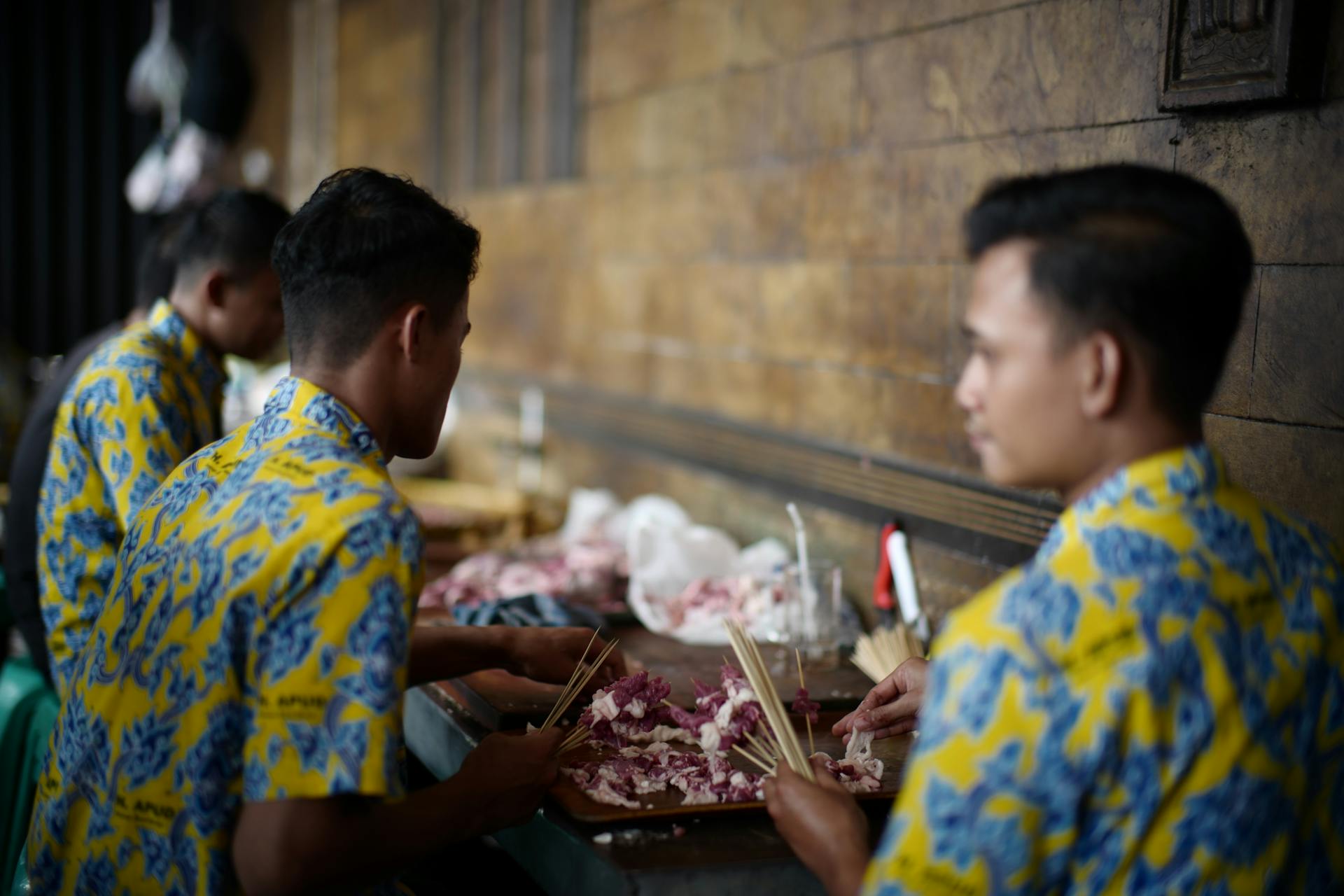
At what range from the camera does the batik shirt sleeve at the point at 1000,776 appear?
1062mm

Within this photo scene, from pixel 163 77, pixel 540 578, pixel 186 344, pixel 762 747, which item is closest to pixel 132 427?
pixel 186 344

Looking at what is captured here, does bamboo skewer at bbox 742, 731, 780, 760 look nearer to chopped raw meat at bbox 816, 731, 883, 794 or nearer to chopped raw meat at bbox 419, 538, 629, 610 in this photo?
chopped raw meat at bbox 816, 731, 883, 794

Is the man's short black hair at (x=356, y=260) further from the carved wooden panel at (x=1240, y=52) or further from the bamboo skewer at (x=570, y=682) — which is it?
the carved wooden panel at (x=1240, y=52)

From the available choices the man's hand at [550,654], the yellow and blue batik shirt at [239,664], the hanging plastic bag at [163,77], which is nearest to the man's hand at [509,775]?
the yellow and blue batik shirt at [239,664]

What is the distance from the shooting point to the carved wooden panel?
1.89 meters

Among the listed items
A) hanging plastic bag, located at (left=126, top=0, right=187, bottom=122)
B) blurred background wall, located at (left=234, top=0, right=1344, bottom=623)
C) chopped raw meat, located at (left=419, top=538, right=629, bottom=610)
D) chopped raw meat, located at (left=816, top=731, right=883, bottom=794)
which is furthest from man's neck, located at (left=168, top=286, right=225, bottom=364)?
hanging plastic bag, located at (left=126, top=0, right=187, bottom=122)

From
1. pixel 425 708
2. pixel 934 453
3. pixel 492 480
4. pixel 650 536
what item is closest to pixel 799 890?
pixel 425 708

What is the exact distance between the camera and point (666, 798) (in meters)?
1.68

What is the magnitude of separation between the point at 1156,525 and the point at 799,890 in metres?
0.71

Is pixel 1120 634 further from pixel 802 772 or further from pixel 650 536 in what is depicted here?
pixel 650 536

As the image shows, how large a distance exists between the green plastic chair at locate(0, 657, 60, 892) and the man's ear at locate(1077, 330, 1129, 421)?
2.75m

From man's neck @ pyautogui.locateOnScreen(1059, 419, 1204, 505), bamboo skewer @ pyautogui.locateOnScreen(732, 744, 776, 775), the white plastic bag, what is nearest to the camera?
man's neck @ pyautogui.locateOnScreen(1059, 419, 1204, 505)

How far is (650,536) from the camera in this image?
3.18 m

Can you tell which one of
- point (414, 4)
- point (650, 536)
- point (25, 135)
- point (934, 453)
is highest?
point (414, 4)
